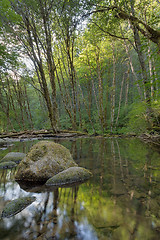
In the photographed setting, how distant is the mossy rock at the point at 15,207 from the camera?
181cm

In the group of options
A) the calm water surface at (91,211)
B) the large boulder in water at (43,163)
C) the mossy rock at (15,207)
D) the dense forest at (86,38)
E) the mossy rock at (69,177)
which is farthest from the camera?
the dense forest at (86,38)

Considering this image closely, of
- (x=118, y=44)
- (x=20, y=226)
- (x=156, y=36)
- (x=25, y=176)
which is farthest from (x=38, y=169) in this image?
(x=118, y=44)

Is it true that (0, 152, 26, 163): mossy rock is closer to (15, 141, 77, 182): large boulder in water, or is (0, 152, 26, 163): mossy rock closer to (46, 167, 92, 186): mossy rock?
(15, 141, 77, 182): large boulder in water

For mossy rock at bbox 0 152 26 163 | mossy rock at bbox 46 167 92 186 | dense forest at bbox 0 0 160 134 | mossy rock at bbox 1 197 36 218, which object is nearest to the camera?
mossy rock at bbox 1 197 36 218

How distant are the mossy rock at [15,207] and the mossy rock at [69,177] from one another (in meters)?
0.68

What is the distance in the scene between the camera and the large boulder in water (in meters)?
3.08

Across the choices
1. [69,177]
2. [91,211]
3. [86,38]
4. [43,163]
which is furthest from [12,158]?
[86,38]

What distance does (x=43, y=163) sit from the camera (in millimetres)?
3246

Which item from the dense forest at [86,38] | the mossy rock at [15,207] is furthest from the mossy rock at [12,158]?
the dense forest at [86,38]

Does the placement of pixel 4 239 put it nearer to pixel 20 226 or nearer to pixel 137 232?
pixel 20 226

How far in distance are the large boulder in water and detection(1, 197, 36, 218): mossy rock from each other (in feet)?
3.12

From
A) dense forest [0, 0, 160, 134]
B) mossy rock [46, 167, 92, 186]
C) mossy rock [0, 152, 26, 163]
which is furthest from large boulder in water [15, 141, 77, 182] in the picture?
dense forest [0, 0, 160, 134]

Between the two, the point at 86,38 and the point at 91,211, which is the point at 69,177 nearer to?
the point at 91,211

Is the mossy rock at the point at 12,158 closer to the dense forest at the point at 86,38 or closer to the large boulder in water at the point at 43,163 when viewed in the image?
the large boulder in water at the point at 43,163
